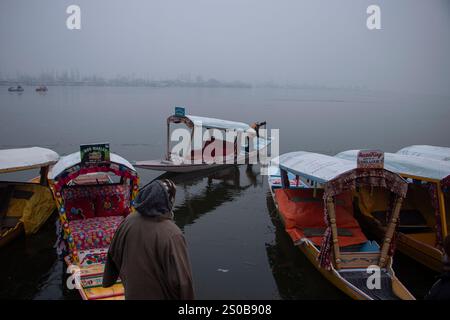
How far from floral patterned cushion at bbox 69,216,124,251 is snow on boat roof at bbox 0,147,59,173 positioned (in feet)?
6.40

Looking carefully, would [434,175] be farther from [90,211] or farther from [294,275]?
[90,211]

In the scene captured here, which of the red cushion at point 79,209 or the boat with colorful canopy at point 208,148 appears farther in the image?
the boat with colorful canopy at point 208,148

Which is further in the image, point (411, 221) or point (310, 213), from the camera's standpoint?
point (411, 221)

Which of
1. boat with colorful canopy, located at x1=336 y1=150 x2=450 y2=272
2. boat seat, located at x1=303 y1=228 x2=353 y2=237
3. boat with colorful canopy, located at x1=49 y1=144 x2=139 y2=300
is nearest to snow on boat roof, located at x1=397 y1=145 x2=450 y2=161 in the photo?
boat with colorful canopy, located at x1=336 y1=150 x2=450 y2=272

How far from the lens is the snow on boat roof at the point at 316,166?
884cm

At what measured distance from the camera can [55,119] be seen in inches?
1656

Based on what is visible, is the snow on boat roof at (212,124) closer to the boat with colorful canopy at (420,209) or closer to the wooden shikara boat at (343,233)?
the wooden shikara boat at (343,233)

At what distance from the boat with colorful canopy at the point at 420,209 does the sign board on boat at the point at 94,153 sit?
7.17m

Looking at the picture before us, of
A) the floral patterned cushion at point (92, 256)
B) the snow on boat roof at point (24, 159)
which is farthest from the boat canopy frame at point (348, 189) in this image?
the snow on boat roof at point (24, 159)

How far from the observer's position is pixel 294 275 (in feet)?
31.5

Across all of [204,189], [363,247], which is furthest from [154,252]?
[204,189]

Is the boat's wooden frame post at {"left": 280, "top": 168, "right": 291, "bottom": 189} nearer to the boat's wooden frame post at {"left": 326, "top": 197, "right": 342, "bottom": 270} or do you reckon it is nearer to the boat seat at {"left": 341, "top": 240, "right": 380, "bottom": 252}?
the boat seat at {"left": 341, "top": 240, "right": 380, "bottom": 252}

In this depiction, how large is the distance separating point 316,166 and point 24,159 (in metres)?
7.49

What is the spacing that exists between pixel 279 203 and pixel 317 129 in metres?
31.4
